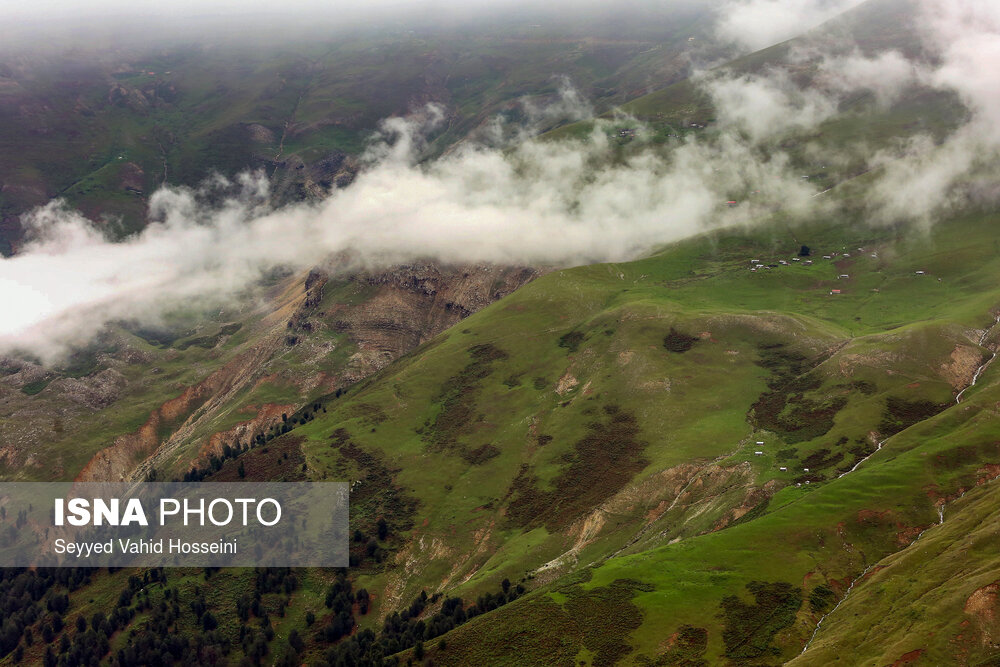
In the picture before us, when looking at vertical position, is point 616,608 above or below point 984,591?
below

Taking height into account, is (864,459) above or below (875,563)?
above

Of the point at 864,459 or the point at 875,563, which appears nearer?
the point at 875,563

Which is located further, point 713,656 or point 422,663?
point 422,663

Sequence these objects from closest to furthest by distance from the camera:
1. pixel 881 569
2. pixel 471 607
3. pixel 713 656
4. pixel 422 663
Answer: pixel 713 656 → pixel 881 569 → pixel 422 663 → pixel 471 607

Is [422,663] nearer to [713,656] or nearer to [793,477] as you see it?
[713,656]

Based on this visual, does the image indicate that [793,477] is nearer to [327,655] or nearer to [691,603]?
[691,603]

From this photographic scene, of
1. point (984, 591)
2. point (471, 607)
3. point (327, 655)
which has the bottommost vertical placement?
A: point (327, 655)

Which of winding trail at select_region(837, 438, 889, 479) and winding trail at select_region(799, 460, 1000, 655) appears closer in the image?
winding trail at select_region(799, 460, 1000, 655)

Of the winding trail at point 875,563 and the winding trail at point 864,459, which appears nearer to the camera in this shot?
the winding trail at point 875,563

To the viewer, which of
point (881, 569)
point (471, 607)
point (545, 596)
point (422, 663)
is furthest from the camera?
point (471, 607)

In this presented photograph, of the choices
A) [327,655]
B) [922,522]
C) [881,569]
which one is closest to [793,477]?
[922,522]
